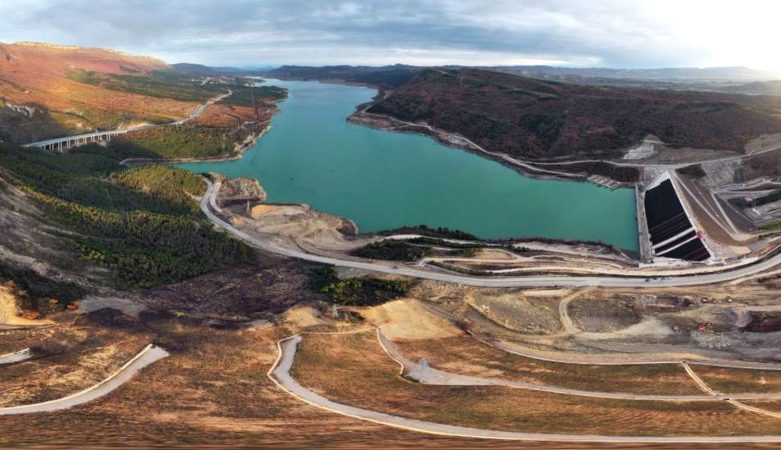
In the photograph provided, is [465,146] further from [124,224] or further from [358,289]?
[124,224]

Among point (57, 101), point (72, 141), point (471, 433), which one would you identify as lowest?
point (471, 433)

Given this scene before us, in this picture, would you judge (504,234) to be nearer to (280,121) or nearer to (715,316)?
(715,316)

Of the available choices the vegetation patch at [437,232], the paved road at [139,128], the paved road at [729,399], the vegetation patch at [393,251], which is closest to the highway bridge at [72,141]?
the paved road at [139,128]

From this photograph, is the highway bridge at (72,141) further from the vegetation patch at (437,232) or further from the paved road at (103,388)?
the paved road at (103,388)

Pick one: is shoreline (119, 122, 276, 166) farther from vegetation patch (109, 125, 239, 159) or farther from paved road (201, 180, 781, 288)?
paved road (201, 180, 781, 288)

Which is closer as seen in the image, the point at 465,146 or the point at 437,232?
the point at 437,232

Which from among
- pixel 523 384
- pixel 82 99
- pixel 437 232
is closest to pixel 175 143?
pixel 82 99

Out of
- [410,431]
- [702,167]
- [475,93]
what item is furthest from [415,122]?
[410,431]
